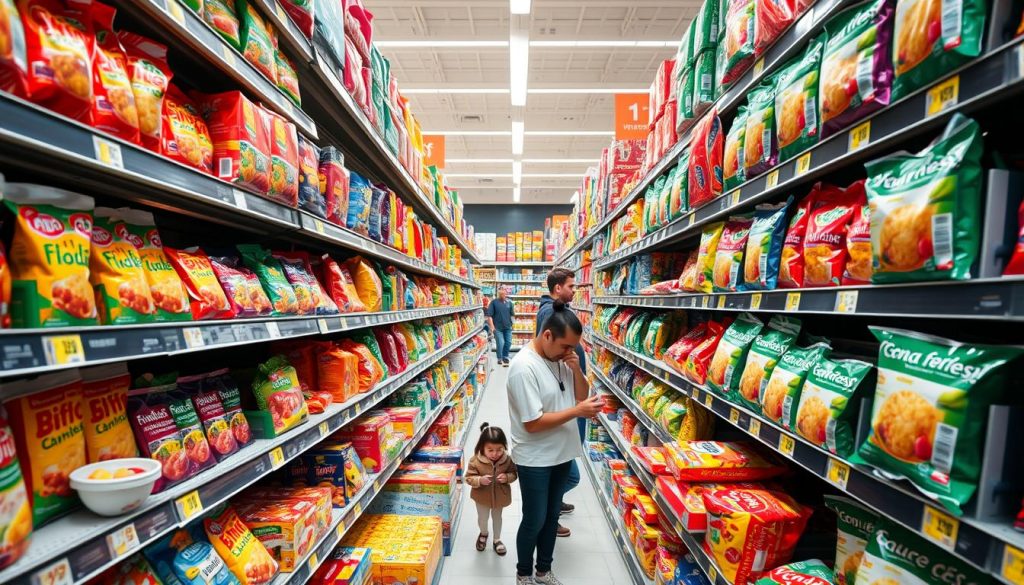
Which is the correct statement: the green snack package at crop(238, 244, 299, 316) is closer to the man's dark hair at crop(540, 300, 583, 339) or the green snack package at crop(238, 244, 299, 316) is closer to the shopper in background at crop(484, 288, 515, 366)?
the man's dark hair at crop(540, 300, 583, 339)

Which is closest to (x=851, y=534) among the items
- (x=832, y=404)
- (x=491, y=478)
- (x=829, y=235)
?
(x=832, y=404)

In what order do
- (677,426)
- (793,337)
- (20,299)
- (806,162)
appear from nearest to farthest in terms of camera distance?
(20,299) < (806,162) < (793,337) < (677,426)

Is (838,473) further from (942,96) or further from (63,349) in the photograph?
(63,349)

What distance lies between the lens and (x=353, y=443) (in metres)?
2.20

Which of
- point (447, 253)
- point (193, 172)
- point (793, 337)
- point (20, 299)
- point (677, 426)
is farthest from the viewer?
point (447, 253)

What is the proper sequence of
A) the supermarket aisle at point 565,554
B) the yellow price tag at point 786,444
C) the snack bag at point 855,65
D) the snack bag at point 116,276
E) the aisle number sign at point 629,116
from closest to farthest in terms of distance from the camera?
the snack bag at point 116,276 < the snack bag at point 855,65 < the yellow price tag at point 786,444 < the supermarket aisle at point 565,554 < the aisle number sign at point 629,116

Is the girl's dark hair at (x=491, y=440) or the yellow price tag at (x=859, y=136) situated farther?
the girl's dark hair at (x=491, y=440)

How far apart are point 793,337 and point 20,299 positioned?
1.78m

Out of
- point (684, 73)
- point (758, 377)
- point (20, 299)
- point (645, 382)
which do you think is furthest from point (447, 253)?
point (20, 299)

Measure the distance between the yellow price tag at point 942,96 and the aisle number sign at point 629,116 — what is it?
5.18 meters

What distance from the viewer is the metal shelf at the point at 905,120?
2.40 feet

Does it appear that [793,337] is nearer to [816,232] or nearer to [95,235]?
[816,232]

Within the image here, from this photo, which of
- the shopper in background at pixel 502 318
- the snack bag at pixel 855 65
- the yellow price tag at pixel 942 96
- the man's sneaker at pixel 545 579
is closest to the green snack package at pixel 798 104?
the snack bag at pixel 855 65

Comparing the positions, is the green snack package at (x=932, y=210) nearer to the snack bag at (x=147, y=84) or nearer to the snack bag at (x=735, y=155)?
the snack bag at (x=735, y=155)
